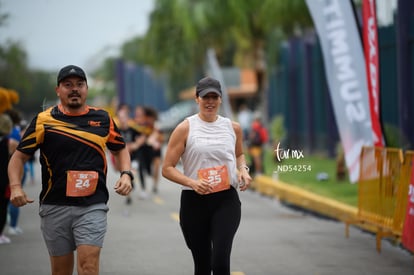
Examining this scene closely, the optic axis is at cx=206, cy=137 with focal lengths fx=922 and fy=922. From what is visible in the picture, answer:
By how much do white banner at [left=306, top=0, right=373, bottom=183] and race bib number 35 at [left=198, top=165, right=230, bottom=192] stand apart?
686 centimetres

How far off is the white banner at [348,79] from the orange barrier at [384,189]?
1.60m

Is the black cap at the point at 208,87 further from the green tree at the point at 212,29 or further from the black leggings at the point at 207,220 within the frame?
the green tree at the point at 212,29

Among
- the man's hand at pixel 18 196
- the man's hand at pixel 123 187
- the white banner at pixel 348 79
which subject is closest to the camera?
the man's hand at pixel 18 196

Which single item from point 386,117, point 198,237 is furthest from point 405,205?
point 386,117

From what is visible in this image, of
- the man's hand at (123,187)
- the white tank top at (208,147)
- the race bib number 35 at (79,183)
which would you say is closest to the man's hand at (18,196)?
the race bib number 35 at (79,183)

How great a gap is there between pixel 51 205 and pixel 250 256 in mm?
4572

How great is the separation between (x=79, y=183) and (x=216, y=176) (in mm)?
1114

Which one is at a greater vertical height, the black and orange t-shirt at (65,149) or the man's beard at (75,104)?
the man's beard at (75,104)

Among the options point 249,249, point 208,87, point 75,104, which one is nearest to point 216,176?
point 208,87

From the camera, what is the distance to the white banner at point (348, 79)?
13867 mm

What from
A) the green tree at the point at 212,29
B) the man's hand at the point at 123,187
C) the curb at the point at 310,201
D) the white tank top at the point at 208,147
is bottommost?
the curb at the point at 310,201

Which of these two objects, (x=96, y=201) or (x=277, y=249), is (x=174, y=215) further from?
(x=96, y=201)

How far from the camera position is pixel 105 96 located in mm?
109375

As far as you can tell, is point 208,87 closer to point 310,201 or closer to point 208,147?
point 208,147
